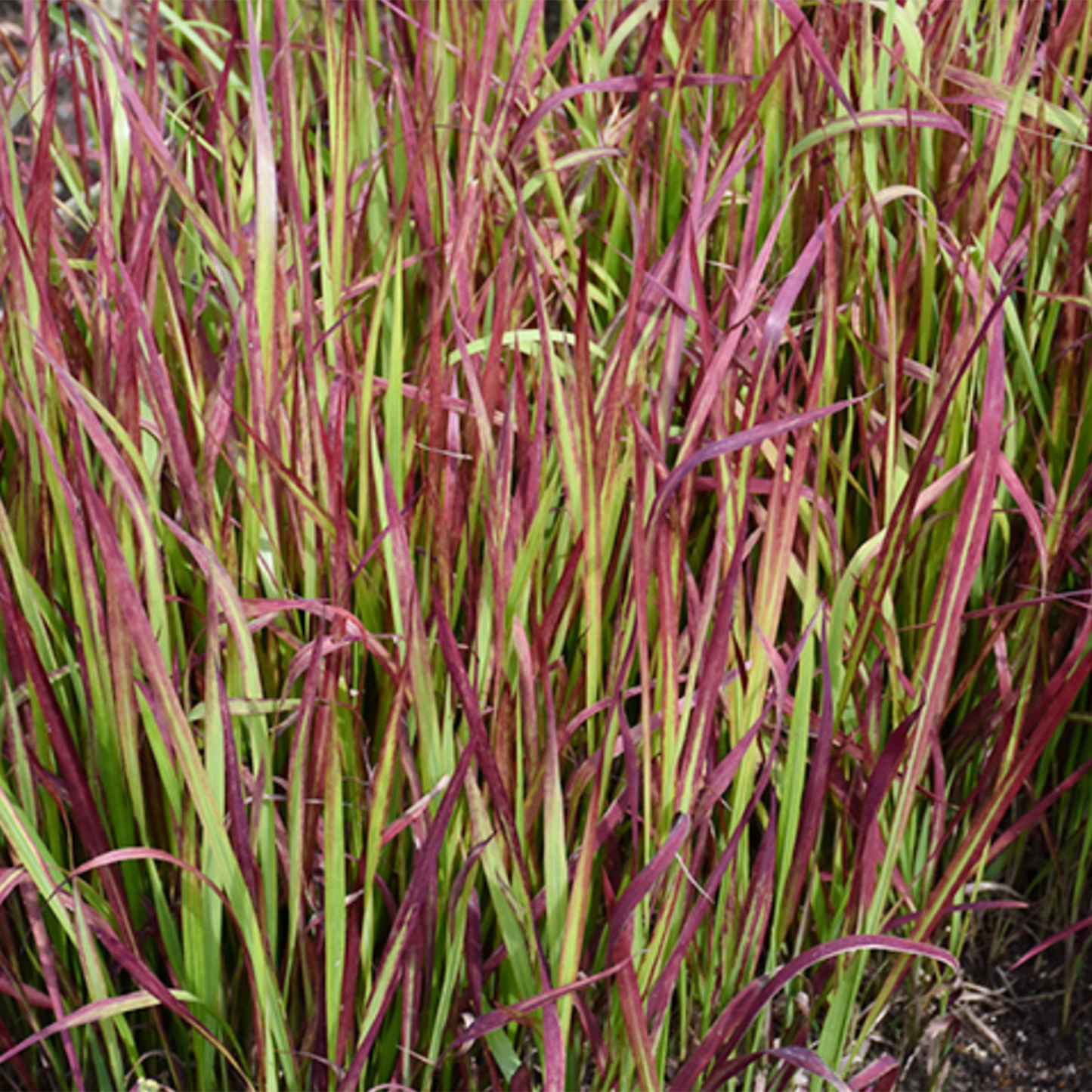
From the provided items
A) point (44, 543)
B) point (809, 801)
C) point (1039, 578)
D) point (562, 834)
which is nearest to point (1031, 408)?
point (1039, 578)

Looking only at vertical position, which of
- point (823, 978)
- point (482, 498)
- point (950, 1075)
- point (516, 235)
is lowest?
point (950, 1075)

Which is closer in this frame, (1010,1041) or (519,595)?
(519,595)

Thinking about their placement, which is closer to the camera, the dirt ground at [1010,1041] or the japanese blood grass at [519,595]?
the japanese blood grass at [519,595]

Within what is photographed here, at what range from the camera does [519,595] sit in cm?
63

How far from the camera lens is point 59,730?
61cm

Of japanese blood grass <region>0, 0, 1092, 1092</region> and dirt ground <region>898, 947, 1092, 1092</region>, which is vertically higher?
japanese blood grass <region>0, 0, 1092, 1092</region>

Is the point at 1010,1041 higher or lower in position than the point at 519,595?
lower

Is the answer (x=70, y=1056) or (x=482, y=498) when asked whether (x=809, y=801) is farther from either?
(x=70, y=1056)

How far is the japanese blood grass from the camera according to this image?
0.60 metres

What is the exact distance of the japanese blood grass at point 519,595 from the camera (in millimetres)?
596

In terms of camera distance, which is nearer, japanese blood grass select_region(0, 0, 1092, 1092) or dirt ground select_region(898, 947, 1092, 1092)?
japanese blood grass select_region(0, 0, 1092, 1092)

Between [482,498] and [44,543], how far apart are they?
24 centimetres

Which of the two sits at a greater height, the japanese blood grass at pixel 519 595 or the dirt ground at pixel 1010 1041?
the japanese blood grass at pixel 519 595

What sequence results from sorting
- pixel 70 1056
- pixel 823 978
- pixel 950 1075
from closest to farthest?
pixel 70 1056 → pixel 823 978 → pixel 950 1075
